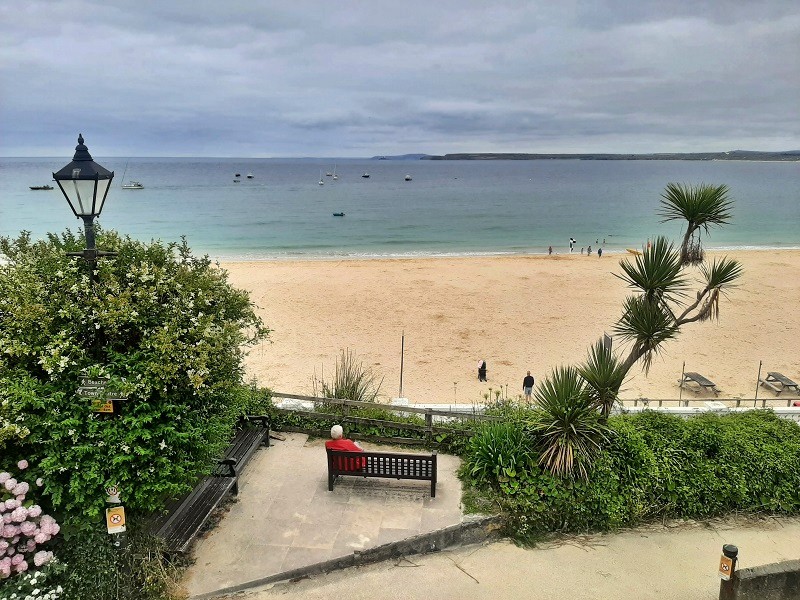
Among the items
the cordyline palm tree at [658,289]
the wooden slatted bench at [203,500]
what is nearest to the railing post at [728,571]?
the cordyline palm tree at [658,289]

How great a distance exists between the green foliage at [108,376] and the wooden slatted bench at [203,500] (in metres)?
0.51

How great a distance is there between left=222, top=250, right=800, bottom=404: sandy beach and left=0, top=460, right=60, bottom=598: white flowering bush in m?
7.07

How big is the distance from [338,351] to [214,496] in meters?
10.8

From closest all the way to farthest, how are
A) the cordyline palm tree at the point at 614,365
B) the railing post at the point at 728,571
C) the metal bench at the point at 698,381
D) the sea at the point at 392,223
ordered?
the railing post at the point at 728,571
the cordyline palm tree at the point at 614,365
the metal bench at the point at 698,381
the sea at the point at 392,223

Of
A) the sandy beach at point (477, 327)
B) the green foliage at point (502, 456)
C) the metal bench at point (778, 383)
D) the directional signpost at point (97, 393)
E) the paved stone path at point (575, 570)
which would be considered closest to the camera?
the directional signpost at point (97, 393)

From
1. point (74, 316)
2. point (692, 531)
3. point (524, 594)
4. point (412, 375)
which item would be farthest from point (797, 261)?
point (74, 316)

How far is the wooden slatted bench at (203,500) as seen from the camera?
609cm

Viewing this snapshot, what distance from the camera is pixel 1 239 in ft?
22.2

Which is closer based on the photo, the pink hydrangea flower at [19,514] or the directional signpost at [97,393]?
the pink hydrangea flower at [19,514]

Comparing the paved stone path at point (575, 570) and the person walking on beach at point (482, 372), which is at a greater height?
the person walking on beach at point (482, 372)

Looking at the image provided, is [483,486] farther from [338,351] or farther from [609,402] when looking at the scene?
[338,351]

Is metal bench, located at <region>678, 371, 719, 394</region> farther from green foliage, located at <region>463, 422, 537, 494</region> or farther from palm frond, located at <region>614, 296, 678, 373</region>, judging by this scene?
green foliage, located at <region>463, 422, 537, 494</region>

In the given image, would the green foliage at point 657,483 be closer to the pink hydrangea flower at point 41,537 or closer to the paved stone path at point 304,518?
the paved stone path at point 304,518

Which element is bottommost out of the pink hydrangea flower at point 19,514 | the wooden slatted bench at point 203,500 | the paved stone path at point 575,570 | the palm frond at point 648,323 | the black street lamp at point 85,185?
the paved stone path at point 575,570
